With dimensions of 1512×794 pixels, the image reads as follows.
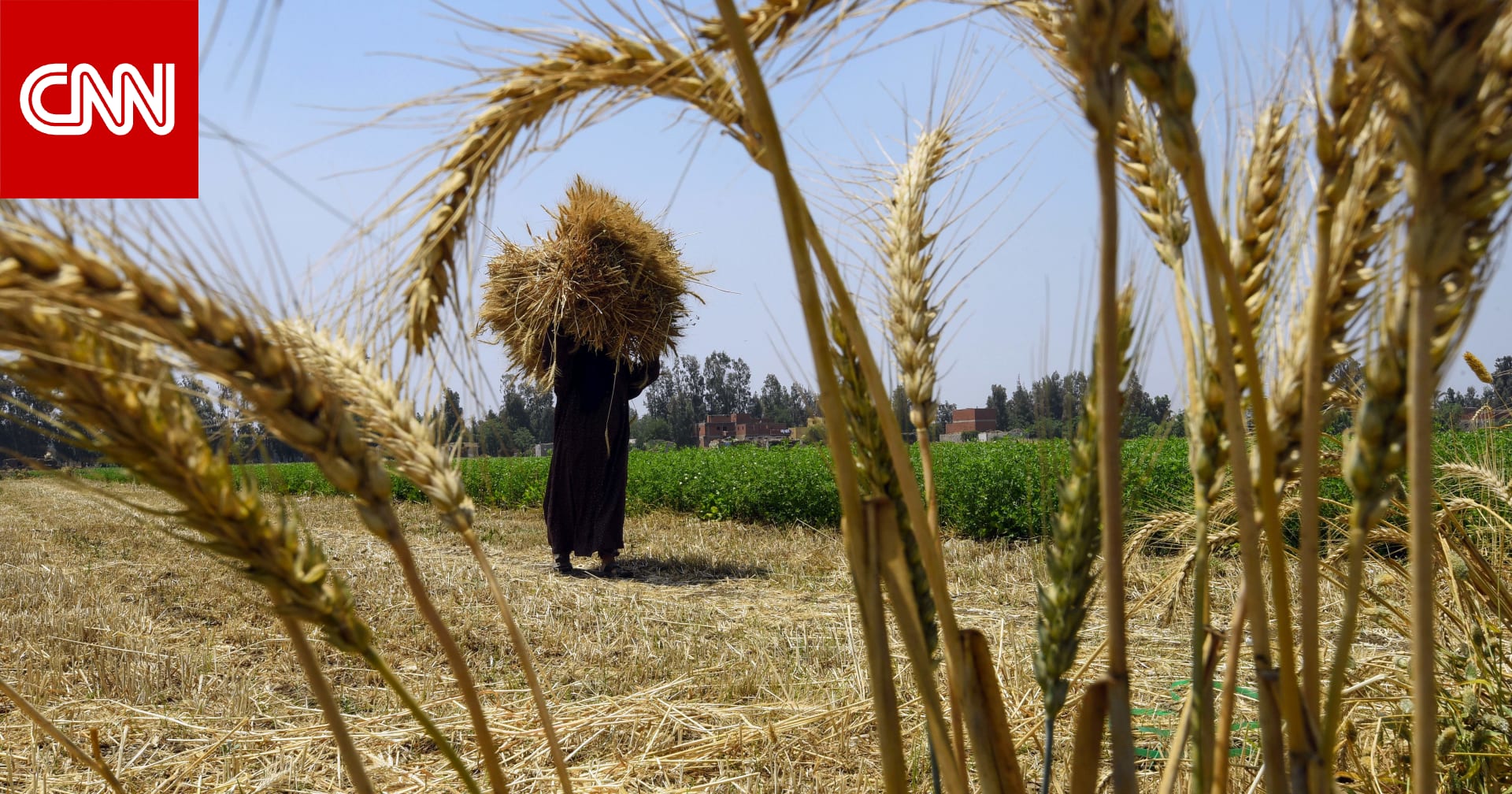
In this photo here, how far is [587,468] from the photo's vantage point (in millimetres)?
6656

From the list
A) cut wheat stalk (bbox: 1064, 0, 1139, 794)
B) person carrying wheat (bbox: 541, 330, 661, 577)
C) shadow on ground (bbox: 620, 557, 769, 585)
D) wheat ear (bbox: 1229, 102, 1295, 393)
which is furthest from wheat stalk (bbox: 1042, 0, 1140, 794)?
person carrying wheat (bbox: 541, 330, 661, 577)

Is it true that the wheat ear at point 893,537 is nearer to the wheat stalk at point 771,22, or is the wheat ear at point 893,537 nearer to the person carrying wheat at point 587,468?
the wheat stalk at point 771,22

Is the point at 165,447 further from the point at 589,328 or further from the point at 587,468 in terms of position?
the point at 587,468

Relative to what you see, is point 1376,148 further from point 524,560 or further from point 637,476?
point 637,476

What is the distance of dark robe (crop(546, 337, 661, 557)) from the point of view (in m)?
6.55

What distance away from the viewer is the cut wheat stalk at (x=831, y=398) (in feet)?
1.80

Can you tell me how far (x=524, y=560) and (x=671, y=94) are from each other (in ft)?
23.8

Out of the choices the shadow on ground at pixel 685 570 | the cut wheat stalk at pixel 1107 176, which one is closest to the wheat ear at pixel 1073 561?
the cut wheat stalk at pixel 1107 176

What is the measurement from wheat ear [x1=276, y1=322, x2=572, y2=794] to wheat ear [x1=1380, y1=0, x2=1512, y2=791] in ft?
2.30

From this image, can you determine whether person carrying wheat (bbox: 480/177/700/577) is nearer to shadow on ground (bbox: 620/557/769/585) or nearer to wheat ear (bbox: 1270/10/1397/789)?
shadow on ground (bbox: 620/557/769/585)

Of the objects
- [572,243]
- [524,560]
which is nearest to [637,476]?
[524,560]

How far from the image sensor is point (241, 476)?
0.76 m

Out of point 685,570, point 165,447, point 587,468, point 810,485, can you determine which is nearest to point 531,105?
point 165,447

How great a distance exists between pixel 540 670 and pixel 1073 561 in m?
3.30
